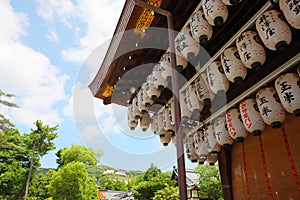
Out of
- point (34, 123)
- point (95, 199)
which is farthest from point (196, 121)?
point (34, 123)

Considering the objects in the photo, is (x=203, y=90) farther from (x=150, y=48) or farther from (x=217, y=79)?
(x=150, y=48)

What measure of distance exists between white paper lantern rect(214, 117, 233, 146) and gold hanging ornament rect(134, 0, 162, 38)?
1789 millimetres

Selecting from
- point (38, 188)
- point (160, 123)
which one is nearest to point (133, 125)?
point (160, 123)

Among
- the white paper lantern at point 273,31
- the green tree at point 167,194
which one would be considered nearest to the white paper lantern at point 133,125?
the white paper lantern at point 273,31

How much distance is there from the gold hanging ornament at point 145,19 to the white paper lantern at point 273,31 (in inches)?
49.8

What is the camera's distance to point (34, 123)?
79.6ft

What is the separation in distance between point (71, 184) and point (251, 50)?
17.7m

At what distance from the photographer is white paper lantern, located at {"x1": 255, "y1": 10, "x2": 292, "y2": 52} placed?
7.04 feet

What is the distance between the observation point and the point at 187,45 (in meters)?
2.84

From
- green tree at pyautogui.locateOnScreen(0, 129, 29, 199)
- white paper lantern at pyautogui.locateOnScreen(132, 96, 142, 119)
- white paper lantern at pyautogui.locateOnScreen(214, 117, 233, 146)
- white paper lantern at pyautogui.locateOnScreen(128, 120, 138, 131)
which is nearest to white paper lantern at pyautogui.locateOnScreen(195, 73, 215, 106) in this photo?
white paper lantern at pyautogui.locateOnScreen(214, 117, 233, 146)

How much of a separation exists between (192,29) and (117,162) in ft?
9.48

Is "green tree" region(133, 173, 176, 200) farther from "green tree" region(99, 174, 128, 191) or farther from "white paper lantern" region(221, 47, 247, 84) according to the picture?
"green tree" region(99, 174, 128, 191)

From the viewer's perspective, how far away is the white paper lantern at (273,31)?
7.04ft

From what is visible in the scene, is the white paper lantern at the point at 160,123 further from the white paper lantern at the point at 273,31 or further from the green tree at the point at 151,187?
the green tree at the point at 151,187
